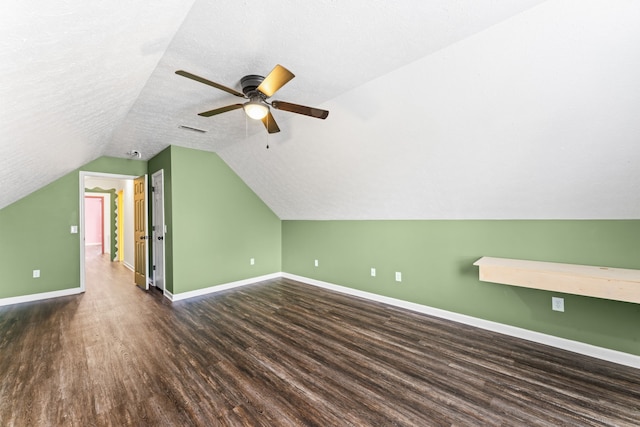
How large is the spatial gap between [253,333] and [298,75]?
2.66 metres

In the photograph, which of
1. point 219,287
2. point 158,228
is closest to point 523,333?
point 219,287

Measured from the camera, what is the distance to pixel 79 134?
2.68m

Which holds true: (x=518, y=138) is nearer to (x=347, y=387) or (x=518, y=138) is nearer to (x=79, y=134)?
(x=347, y=387)

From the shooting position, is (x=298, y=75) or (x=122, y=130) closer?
(x=298, y=75)

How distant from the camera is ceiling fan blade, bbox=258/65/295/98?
171cm

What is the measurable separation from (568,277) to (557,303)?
0.52m

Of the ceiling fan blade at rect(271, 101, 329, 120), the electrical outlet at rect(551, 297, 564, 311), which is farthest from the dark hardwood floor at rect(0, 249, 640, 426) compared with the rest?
the ceiling fan blade at rect(271, 101, 329, 120)

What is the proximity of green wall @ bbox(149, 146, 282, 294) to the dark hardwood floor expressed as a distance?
900 millimetres

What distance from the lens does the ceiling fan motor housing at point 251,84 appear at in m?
2.20

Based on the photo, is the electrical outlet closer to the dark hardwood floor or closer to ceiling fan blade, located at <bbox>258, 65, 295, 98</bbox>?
the dark hardwood floor

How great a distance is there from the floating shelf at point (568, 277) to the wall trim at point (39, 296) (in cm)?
598

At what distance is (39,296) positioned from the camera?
4.07m

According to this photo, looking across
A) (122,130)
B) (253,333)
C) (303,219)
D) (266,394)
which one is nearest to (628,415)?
(266,394)

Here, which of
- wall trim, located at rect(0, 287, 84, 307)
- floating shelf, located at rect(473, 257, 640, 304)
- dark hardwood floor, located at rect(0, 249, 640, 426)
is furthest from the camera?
wall trim, located at rect(0, 287, 84, 307)
